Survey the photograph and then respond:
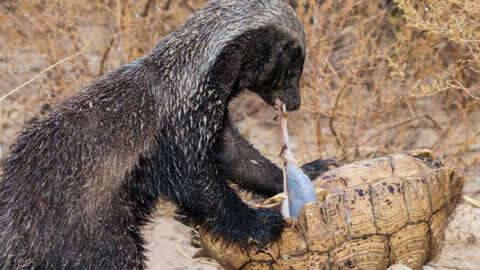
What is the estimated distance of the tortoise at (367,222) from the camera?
3.76 metres

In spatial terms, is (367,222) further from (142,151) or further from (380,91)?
(380,91)

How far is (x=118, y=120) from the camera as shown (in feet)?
12.9

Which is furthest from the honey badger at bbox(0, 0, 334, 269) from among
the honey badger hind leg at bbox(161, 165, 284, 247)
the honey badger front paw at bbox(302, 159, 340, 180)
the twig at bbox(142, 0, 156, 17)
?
the twig at bbox(142, 0, 156, 17)

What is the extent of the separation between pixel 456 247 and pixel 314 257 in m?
1.75

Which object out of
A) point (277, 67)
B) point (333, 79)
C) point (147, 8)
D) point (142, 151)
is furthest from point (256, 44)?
point (147, 8)

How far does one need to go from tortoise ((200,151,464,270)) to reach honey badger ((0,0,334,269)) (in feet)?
0.54

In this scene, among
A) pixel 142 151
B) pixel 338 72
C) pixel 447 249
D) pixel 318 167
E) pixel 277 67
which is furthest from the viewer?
pixel 338 72

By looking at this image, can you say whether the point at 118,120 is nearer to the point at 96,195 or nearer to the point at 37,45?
the point at 96,195

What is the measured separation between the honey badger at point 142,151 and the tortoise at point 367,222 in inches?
6.4

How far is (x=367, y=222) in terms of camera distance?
12.4 ft

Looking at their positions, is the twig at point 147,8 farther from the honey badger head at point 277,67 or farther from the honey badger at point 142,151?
the honey badger head at point 277,67

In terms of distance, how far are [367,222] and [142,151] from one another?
150 centimetres

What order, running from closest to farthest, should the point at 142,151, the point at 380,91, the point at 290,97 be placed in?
the point at 142,151, the point at 290,97, the point at 380,91

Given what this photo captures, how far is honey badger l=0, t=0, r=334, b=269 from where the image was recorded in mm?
3699
